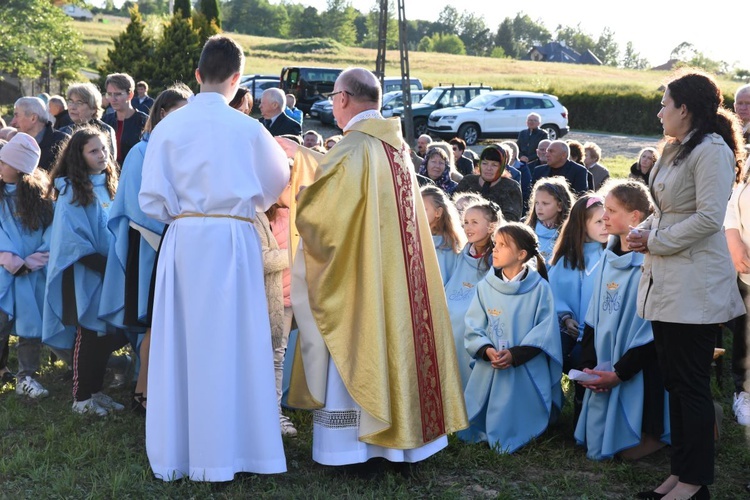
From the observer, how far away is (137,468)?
15.7 feet

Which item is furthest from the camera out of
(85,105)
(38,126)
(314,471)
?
(38,126)

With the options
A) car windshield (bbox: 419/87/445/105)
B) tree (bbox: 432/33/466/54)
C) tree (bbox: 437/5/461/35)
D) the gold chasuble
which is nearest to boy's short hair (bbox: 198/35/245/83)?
the gold chasuble

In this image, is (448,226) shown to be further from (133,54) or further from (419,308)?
(133,54)

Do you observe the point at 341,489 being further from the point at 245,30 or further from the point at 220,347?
the point at 245,30

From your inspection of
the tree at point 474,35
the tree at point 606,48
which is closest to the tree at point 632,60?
the tree at point 606,48

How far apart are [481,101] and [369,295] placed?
2436cm

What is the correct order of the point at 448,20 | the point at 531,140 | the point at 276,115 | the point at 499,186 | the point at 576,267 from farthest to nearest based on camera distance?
the point at 448,20 < the point at 531,140 < the point at 276,115 < the point at 499,186 < the point at 576,267

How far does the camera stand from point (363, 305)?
460cm

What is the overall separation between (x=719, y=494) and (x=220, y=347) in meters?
2.72

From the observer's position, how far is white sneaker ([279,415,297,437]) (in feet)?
17.9

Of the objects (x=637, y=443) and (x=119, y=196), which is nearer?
(x=637, y=443)

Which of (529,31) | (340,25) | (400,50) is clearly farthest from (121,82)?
(529,31)

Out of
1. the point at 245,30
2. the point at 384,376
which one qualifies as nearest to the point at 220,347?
the point at 384,376

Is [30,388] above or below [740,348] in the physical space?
below
